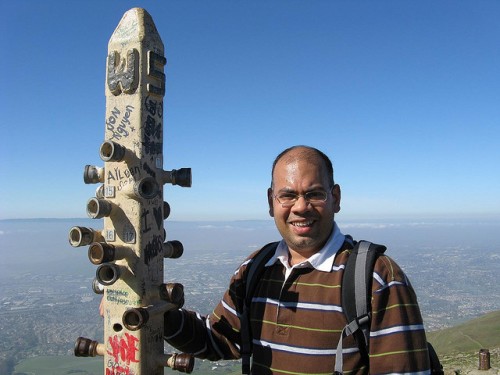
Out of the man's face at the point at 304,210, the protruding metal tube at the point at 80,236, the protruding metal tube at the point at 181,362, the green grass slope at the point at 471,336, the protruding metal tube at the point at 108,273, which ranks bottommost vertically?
the green grass slope at the point at 471,336

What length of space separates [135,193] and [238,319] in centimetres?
165

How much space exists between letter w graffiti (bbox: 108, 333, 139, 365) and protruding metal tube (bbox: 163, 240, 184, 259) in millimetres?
887

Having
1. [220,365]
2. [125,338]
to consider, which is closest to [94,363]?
[220,365]

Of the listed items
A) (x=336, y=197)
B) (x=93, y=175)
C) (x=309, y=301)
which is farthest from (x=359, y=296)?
(x=93, y=175)

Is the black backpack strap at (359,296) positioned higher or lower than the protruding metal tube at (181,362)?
higher

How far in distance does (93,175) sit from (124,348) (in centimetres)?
177

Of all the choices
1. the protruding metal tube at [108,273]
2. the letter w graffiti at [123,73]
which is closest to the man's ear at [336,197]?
the protruding metal tube at [108,273]

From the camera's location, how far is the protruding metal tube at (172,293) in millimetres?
4020

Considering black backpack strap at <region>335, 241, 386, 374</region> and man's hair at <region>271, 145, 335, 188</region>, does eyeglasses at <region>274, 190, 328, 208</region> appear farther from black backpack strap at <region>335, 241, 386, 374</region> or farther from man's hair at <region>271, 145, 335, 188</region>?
black backpack strap at <region>335, 241, 386, 374</region>

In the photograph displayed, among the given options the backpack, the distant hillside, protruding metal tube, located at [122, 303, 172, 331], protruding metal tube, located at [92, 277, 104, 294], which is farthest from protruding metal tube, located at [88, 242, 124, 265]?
the distant hillside

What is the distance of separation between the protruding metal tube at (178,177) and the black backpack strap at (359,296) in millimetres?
1884

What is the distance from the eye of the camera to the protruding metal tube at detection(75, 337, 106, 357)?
422 cm

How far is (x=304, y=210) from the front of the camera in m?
3.65

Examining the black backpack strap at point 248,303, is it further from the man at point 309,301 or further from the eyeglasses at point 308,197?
the eyeglasses at point 308,197
